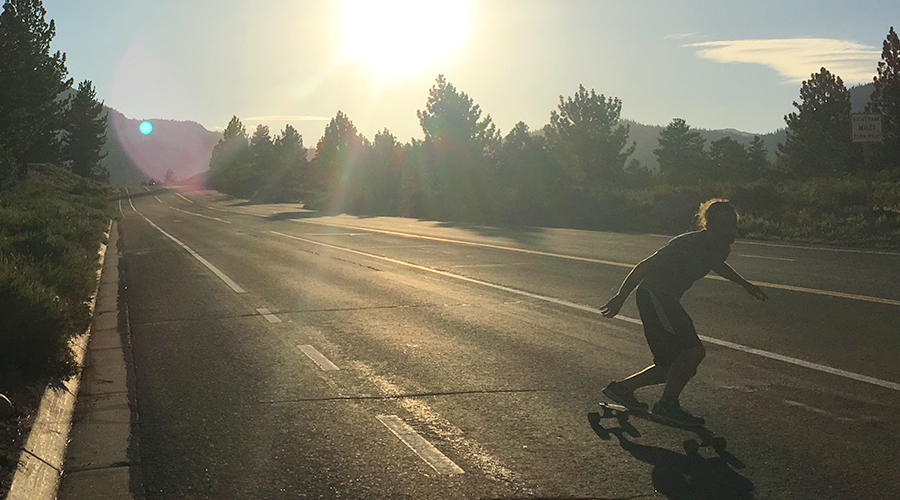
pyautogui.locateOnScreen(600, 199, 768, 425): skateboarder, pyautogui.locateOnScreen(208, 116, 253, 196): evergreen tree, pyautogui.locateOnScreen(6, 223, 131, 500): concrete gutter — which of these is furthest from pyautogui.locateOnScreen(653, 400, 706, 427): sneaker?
pyautogui.locateOnScreen(208, 116, 253, 196): evergreen tree

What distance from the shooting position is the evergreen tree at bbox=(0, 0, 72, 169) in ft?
111

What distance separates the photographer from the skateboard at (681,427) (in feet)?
16.0

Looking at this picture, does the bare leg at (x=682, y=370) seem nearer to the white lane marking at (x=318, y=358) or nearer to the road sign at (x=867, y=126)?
the white lane marking at (x=318, y=358)

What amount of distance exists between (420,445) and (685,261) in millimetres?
2188

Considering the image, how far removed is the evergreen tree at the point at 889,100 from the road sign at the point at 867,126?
23.1 m

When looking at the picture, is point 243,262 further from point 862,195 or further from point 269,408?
point 862,195

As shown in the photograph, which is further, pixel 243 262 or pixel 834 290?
pixel 243 262

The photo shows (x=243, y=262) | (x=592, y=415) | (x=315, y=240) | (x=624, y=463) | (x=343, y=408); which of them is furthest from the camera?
(x=315, y=240)

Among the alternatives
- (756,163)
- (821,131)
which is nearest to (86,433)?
(821,131)

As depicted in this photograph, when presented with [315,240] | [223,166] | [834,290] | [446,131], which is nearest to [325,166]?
[223,166]

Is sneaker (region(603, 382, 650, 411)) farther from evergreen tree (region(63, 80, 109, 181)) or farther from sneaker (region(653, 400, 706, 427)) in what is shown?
evergreen tree (region(63, 80, 109, 181))

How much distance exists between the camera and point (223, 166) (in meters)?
168

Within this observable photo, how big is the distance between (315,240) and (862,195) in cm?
1919

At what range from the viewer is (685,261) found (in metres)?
5.23
